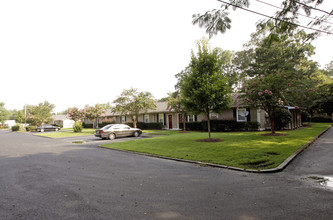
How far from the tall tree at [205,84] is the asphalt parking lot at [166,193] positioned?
6590mm

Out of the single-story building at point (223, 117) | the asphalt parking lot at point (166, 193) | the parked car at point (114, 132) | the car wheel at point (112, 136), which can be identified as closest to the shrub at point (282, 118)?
the single-story building at point (223, 117)

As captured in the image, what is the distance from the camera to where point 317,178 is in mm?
5512

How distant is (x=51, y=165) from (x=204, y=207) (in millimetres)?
6805

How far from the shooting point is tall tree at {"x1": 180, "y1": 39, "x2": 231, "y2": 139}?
42.6 ft

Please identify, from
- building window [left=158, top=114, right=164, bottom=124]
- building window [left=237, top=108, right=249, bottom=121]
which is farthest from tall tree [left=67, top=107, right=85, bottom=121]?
building window [left=237, top=108, right=249, bottom=121]

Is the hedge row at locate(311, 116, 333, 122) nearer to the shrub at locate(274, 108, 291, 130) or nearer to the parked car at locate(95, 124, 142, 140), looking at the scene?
the shrub at locate(274, 108, 291, 130)

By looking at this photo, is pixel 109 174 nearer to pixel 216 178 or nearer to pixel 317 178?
pixel 216 178

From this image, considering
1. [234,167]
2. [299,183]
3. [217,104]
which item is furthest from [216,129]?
[299,183]

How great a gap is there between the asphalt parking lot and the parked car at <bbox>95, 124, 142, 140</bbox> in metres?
11.1

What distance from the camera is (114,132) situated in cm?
1908

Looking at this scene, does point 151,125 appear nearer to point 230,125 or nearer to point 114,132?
point 114,132

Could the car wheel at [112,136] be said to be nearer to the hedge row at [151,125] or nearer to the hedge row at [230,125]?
the hedge row at [230,125]

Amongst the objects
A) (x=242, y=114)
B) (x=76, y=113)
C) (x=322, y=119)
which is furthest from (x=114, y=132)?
(x=322, y=119)

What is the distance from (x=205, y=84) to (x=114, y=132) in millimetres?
10289
